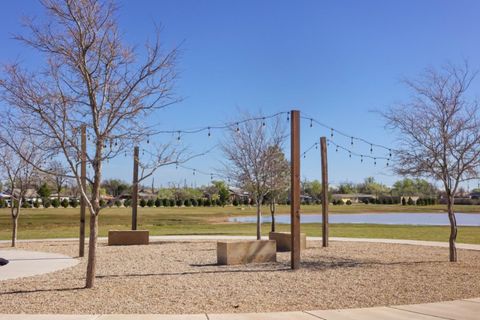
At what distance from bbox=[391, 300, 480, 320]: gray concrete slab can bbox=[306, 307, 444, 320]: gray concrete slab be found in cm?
24

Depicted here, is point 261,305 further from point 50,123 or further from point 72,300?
point 50,123

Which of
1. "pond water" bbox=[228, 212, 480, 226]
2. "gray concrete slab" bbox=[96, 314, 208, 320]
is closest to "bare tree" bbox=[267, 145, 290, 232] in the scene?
"gray concrete slab" bbox=[96, 314, 208, 320]

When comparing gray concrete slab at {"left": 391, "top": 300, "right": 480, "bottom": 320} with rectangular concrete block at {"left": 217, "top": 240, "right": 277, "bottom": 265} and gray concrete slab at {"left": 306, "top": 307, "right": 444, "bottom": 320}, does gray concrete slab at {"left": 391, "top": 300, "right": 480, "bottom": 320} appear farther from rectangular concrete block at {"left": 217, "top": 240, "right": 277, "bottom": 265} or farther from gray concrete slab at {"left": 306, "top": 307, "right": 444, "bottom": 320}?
rectangular concrete block at {"left": 217, "top": 240, "right": 277, "bottom": 265}

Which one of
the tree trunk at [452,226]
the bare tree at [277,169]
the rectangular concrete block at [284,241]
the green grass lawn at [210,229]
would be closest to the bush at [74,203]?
the green grass lawn at [210,229]

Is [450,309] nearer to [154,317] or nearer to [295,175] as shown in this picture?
[154,317]

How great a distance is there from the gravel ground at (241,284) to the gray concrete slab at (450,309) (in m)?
0.40

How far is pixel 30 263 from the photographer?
44.8 feet

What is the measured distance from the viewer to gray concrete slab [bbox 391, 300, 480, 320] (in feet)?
24.1

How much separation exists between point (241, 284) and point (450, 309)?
13.0 feet

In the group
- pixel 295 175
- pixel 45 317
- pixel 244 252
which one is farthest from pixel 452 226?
pixel 45 317

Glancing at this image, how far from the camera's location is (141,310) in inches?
305

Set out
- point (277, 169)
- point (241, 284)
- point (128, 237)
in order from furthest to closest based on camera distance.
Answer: point (277, 169)
point (128, 237)
point (241, 284)

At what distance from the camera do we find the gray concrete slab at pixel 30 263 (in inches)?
466

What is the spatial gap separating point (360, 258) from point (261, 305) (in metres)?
7.21
